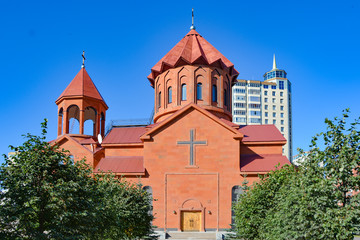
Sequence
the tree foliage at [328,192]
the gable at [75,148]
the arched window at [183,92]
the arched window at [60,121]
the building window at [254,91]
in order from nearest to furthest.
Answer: the tree foliage at [328,192], the gable at [75,148], the arched window at [183,92], the arched window at [60,121], the building window at [254,91]

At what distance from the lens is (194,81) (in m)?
28.6

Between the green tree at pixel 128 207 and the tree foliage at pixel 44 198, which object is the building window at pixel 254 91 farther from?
the tree foliage at pixel 44 198

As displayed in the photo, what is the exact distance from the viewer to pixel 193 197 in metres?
24.4

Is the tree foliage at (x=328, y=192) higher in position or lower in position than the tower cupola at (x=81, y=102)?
lower

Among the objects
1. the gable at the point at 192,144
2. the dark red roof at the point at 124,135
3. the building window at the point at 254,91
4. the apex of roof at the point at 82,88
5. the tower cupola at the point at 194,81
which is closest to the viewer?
the gable at the point at 192,144

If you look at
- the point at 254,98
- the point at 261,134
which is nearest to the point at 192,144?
the point at 261,134

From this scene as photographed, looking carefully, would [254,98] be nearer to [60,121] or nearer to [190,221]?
[60,121]

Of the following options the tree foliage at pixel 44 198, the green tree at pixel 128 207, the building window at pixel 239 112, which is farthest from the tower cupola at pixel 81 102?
the building window at pixel 239 112

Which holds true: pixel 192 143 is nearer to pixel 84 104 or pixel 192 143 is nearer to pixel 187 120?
pixel 187 120

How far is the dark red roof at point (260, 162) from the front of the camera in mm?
24125

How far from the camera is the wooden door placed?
24.2m

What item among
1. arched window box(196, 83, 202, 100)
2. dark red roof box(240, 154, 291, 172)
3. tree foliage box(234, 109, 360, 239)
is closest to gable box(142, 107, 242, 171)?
dark red roof box(240, 154, 291, 172)

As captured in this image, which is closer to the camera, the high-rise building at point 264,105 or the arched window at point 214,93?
the arched window at point 214,93

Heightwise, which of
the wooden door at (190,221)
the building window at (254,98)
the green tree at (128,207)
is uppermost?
the building window at (254,98)
